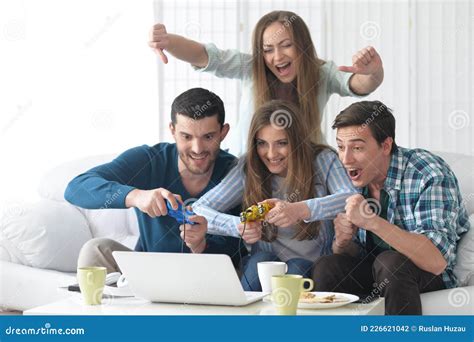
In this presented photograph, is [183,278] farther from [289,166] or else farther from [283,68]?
[283,68]

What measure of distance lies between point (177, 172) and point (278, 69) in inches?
19.7

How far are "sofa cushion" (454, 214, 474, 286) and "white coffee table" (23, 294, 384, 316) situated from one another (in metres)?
0.64

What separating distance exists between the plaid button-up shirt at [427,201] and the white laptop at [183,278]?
2.28 feet

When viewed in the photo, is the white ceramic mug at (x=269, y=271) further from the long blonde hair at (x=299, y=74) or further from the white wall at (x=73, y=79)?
the white wall at (x=73, y=79)

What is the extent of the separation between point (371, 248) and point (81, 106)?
1.84m

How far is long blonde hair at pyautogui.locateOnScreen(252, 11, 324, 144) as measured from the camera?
2.46m

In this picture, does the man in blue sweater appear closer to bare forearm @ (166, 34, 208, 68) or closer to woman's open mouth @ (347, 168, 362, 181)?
bare forearm @ (166, 34, 208, 68)

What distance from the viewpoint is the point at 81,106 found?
3.54 metres

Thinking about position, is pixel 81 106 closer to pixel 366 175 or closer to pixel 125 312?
pixel 366 175

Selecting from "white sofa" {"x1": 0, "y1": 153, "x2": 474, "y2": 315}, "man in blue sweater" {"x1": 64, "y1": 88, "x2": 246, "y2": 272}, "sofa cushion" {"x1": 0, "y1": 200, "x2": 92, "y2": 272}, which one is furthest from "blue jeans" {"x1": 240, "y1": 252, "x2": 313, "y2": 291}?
"sofa cushion" {"x1": 0, "y1": 200, "x2": 92, "y2": 272}

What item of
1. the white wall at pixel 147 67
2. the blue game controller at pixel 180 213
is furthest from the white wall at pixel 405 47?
the blue game controller at pixel 180 213

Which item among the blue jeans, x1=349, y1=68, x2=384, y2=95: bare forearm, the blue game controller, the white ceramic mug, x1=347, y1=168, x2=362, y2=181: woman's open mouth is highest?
x1=349, y1=68, x2=384, y2=95: bare forearm

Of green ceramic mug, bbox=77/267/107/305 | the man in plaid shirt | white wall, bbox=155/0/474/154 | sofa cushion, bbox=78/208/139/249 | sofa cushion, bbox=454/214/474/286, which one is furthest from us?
white wall, bbox=155/0/474/154

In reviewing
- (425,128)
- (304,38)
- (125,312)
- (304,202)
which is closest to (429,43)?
(425,128)
